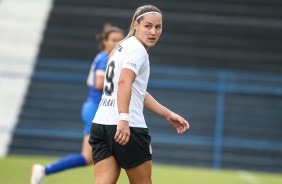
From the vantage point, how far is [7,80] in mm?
16844

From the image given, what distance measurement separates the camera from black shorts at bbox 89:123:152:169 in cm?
467

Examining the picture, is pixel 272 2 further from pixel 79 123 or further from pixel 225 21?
pixel 79 123

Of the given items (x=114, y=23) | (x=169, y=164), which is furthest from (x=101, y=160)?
(x=114, y=23)

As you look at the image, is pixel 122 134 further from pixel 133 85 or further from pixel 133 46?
pixel 133 46

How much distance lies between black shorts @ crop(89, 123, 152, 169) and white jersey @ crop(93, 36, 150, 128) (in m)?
0.05

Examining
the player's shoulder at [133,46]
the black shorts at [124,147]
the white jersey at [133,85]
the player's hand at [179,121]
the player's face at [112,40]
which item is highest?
the player's face at [112,40]

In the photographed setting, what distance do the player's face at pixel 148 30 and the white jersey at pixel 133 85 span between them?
0.21 feet

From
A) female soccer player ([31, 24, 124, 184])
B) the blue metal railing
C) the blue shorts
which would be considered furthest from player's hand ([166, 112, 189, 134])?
the blue metal railing

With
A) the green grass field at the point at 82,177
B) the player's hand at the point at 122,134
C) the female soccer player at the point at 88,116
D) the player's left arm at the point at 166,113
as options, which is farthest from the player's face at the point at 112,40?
the player's hand at the point at 122,134

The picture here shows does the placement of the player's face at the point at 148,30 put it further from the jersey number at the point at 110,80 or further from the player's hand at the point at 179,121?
the player's hand at the point at 179,121

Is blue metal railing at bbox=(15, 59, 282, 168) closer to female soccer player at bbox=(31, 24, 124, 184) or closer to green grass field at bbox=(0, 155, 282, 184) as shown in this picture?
green grass field at bbox=(0, 155, 282, 184)

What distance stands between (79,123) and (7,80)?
2135 millimetres

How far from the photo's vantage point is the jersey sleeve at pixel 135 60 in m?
4.57

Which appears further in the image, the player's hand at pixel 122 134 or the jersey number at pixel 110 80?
the jersey number at pixel 110 80
